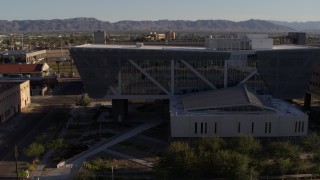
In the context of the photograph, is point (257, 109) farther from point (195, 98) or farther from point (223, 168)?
point (223, 168)

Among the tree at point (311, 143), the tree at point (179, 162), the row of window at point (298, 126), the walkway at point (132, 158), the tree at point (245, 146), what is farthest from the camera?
the row of window at point (298, 126)

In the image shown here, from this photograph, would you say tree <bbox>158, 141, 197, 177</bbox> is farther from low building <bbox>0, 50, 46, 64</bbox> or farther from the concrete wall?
low building <bbox>0, 50, 46, 64</bbox>

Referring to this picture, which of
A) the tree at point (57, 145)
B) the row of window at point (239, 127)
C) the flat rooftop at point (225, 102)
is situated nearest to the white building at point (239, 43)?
the flat rooftop at point (225, 102)

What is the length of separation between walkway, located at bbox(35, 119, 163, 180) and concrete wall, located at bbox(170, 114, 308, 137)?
10523 mm

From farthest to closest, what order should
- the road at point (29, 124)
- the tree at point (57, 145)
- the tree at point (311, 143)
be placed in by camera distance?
the tree at point (57, 145), the road at point (29, 124), the tree at point (311, 143)

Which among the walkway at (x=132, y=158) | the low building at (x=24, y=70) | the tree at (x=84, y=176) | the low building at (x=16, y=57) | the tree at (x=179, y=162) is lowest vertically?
the walkway at (x=132, y=158)

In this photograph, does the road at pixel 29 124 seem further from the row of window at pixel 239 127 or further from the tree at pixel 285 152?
the tree at pixel 285 152

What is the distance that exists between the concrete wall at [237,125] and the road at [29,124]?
840 inches

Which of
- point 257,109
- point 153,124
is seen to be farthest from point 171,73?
point 257,109

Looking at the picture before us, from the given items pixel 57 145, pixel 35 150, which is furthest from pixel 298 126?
pixel 35 150

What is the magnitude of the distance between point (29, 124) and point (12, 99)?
790 centimetres

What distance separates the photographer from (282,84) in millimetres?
67125

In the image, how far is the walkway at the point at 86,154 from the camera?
157ft

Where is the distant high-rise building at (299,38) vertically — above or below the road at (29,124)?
above
